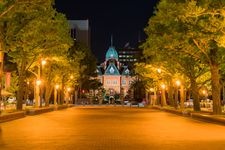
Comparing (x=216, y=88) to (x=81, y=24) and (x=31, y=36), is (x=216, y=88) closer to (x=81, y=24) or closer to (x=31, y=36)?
(x=31, y=36)

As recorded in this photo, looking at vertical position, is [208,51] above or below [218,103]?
above

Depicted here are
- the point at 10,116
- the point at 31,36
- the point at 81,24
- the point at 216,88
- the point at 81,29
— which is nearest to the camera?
the point at 10,116

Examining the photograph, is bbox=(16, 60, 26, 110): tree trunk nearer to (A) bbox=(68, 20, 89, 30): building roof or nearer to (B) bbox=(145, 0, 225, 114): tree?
(B) bbox=(145, 0, 225, 114): tree

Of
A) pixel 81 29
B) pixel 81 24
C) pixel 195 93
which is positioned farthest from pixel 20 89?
pixel 81 24

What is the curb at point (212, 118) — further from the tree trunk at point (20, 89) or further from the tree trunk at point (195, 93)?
the tree trunk at point (20, 89)

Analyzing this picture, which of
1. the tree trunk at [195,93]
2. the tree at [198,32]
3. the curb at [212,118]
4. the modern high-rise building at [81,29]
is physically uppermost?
the modern high-rise building at [81,29]

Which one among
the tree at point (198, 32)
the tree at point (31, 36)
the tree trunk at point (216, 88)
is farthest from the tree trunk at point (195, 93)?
the tree at point (31, 36)

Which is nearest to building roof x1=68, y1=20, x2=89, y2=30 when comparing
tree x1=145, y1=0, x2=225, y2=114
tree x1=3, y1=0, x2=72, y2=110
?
tree x1=3, y1=0, x2=72, y2=110

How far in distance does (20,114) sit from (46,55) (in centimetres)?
1478

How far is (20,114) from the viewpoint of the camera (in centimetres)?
3884

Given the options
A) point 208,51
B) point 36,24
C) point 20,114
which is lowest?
point 20,114

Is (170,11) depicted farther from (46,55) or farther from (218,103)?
(46,55)

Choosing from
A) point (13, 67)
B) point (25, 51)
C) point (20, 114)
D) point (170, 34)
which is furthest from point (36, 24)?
point (13, 67)

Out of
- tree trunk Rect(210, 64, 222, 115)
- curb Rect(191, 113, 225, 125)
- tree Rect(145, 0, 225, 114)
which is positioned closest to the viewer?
curb Rect(191, 113, 225, 125)
